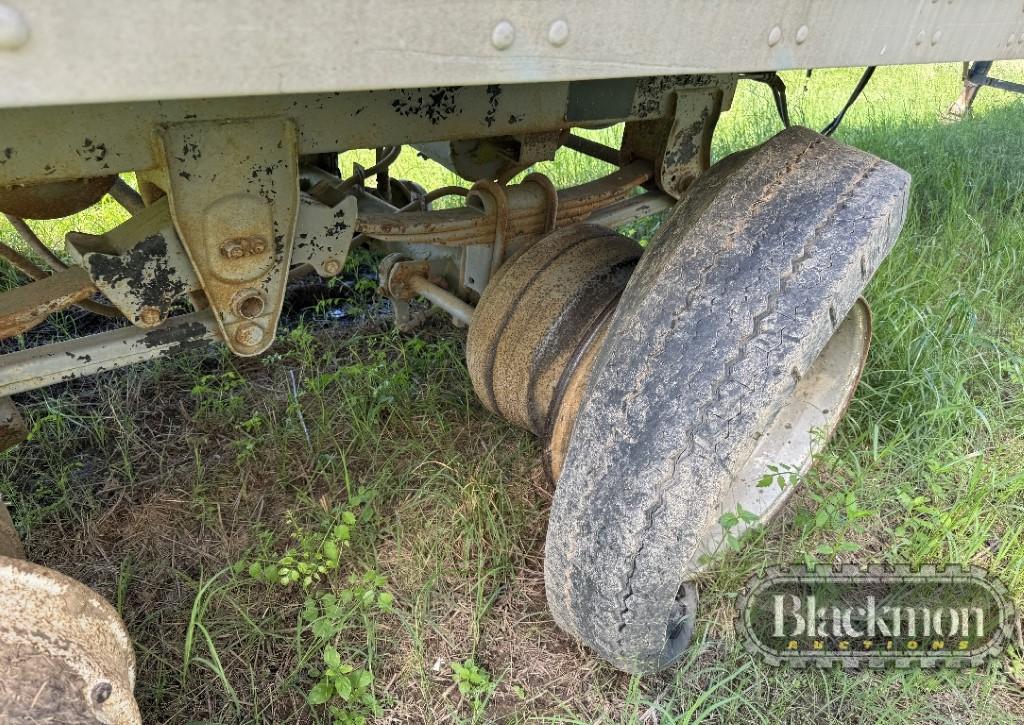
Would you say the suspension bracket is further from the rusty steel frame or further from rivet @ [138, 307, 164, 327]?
rivet @ [138, 307, 164, 327]

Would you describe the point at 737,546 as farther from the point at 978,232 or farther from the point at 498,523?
the point at 978,232

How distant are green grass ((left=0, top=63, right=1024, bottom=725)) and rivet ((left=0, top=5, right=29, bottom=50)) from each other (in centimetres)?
145

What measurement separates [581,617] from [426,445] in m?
1.04

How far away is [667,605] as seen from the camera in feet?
4.78

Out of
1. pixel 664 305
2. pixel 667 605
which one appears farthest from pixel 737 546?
pixel 664 305

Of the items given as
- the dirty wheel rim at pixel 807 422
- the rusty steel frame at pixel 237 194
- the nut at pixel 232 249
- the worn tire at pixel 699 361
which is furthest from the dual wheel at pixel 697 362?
the nut at pixel 232 249

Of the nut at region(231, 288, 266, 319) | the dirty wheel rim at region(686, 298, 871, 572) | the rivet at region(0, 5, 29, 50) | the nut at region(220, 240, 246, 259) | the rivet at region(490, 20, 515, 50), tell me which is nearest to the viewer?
the rivet at region(0, 5, 29, 50)

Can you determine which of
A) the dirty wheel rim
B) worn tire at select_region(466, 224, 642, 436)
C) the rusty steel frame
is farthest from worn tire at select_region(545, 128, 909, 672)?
the dirty wheel rim

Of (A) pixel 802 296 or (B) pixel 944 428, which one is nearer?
(A) pixel 802 296

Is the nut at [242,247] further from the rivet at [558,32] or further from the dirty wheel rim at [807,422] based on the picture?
the dirty wheel rim at [807,422]

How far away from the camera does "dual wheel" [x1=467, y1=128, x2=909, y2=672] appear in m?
1.32

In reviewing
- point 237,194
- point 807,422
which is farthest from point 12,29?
point 807,422

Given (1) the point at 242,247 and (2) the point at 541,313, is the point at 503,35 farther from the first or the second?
(2) the point at 541,313

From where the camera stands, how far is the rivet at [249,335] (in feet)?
5.21
